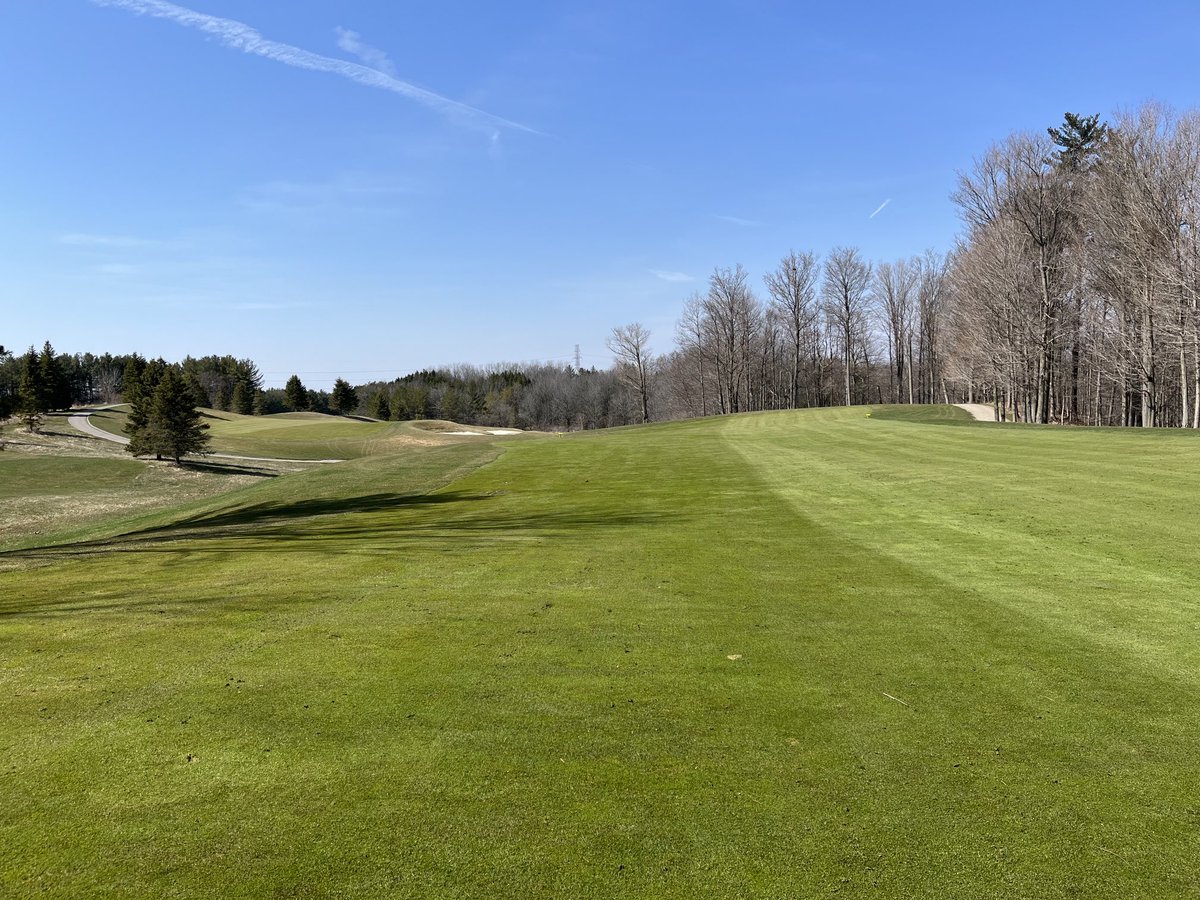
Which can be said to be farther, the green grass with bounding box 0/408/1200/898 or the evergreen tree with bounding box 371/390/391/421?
the evergreen tree with bounding box 371/390/391/421

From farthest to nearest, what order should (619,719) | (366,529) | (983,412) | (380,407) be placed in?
1. (380,407)
2. (983,412)
3. (366,529)
4. (619,719)

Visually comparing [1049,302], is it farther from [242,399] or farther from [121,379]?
[121,379]

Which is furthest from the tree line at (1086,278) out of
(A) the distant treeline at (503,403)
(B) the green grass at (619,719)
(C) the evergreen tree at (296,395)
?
(C) the evergreen tree at (296,395)

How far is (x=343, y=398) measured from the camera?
365ft

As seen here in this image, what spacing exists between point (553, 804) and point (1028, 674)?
359cm

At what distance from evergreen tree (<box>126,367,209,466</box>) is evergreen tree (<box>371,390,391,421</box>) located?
240 feet

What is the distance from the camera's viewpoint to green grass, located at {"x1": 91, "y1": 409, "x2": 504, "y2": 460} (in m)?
57.1

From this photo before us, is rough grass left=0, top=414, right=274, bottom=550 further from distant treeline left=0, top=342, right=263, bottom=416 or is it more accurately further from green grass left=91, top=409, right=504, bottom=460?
distant treeline left=0, top=342, right=263, bottom=416

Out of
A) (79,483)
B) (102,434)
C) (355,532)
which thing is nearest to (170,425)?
(79,483)

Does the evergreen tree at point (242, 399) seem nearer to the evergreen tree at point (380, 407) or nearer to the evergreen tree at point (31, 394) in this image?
the evergreen tree at point (380, 407)

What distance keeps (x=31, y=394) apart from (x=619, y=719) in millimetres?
73488

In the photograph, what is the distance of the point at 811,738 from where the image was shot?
402cm

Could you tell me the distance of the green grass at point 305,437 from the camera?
57056 mm

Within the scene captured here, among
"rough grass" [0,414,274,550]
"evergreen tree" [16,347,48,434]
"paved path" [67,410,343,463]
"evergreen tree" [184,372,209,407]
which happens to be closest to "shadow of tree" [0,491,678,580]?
"rough grass" [0,414,274,550]
